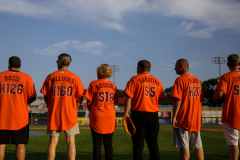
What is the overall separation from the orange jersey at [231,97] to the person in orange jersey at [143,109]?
1.25 meters

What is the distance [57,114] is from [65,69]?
2.76ft

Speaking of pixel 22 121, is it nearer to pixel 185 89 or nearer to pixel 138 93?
pixel 138 93

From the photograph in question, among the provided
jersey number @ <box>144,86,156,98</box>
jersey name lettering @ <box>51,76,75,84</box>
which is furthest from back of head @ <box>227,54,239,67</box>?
jersey name lettering @ <box>51,76,75,84</box>

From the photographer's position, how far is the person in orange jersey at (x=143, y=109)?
411cm

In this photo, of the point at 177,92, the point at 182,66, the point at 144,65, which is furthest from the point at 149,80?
the point at 182,66

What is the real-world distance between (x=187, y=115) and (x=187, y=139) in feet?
1.42

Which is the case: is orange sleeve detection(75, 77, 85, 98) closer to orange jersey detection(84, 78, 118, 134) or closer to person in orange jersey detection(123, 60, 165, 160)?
orange jersey detection(84, 78, 118, 134)

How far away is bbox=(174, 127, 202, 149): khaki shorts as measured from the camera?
399cm

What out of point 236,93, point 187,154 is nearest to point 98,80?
point 187,154

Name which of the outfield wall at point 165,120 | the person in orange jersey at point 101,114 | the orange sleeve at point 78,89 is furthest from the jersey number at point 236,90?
the outfield wall at point 165,120

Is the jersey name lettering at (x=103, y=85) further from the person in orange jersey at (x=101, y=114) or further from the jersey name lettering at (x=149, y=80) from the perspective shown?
the jersey name lettering at (x=149, y=80)

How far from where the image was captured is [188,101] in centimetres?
411

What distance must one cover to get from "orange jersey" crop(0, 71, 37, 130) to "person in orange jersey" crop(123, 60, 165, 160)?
184 cm

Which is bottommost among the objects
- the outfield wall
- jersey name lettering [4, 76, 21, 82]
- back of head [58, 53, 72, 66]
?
the outfield wall
